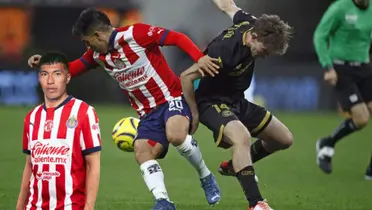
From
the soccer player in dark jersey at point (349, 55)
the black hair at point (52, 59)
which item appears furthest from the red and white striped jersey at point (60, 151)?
the soccer player in dark jersey at point (349, 55)

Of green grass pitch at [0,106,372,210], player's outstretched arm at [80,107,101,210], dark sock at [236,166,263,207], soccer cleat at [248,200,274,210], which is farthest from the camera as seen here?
green grass pitch at [0,106,372,210]

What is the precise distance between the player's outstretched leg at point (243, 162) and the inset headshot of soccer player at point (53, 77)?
216cm

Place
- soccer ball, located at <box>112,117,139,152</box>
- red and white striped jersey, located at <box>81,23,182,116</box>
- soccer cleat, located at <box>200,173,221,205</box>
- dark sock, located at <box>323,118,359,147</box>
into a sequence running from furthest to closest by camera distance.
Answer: dark sock, located at <box>323,118,359,147</box>
soccer ball, located at <box>112,117,139,152</box>
soccer cleat, located at <box>200,173,221,205</box>
red and white striped jersey, located at <box>81,23,182,116</box>

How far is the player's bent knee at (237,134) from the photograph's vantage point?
7.97 meters

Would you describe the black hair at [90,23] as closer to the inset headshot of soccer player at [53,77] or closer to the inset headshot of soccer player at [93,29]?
the inset headshot of soccer player at [93,29]

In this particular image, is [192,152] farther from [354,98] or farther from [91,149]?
[354,98]

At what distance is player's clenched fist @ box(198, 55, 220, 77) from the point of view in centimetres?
785

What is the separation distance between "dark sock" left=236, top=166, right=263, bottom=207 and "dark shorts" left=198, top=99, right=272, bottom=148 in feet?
1.61

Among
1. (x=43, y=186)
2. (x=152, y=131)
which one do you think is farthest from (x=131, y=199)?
(x=43, y=186)

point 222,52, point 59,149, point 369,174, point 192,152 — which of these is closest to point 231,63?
point 222,52

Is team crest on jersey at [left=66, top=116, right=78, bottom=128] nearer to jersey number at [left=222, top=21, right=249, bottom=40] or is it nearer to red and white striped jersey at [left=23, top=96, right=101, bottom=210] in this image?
red and white striped jersey at [left=23, top=96, right=101, bottom=210]

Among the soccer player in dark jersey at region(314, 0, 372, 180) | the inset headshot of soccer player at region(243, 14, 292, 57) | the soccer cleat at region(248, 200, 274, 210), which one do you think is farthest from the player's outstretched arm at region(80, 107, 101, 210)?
the soccer player in dark jersey at region(314, 0, 372, 180)

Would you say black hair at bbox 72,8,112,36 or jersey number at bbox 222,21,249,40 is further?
jersey number at bbox 222,21,249,40

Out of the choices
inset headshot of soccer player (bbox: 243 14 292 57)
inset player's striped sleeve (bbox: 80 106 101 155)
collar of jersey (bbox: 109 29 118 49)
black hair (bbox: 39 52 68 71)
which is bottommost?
inset player's striped sleeve (bbox: 80 106 101 155)
